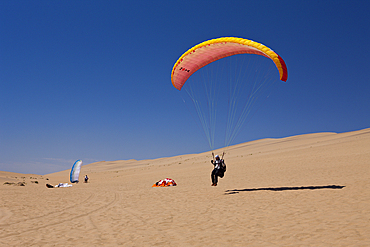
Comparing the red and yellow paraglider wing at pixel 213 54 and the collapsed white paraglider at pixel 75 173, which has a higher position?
the red and yellow paraglider wing at pixel 213 54

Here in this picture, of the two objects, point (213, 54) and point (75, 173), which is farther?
point (75, 173)

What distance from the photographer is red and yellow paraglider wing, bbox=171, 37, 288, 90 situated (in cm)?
1127

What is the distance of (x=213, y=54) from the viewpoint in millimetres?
13156

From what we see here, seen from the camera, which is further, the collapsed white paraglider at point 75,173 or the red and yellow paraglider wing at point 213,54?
the collapsed white paraglider at point 75,173

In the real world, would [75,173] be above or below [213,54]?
below

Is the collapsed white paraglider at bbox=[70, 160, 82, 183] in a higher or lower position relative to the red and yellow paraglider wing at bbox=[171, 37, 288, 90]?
lower

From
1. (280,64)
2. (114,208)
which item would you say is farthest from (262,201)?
(280,64)

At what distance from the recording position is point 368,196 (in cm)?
790

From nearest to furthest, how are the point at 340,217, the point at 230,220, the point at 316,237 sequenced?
the point at 316,237 < the point at 340,217 < the point at 230,220

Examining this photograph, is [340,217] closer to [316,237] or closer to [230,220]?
[316,237]

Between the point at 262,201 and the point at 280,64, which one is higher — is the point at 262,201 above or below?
below

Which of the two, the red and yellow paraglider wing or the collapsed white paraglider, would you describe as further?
the collapsed white paraglider

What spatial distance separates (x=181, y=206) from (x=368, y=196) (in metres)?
5.95

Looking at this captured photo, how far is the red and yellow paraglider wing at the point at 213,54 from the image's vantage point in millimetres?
11266
